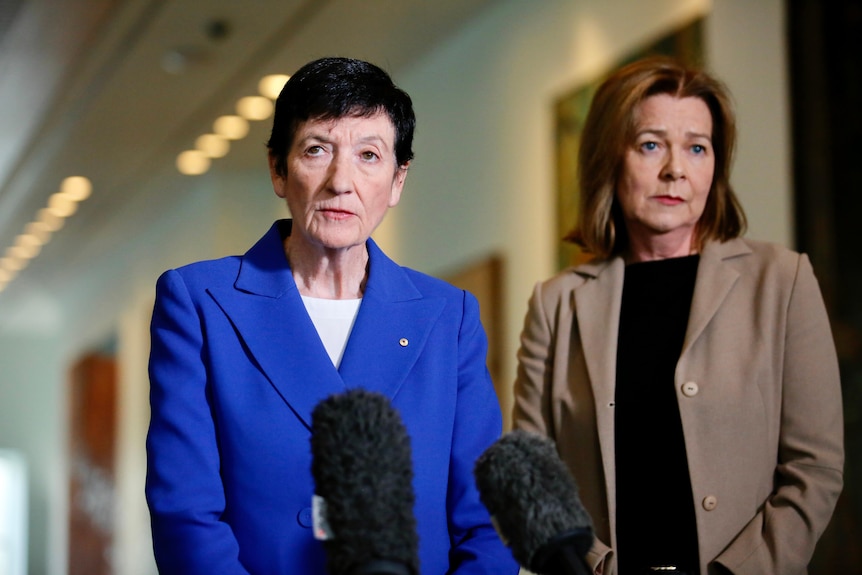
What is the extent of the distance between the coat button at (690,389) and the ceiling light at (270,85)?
600 centimetres

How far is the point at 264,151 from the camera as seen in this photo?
32.0 ft

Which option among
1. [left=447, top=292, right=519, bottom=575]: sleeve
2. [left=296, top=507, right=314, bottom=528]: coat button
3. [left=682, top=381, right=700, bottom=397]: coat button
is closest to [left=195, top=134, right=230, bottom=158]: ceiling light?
[left=682, top=381, right=700, bottom=397]: coat button

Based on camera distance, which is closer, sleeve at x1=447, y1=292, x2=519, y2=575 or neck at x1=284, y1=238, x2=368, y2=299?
sleeve at x1=447, y1=292, x2=519, y2=575

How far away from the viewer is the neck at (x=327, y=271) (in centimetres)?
234

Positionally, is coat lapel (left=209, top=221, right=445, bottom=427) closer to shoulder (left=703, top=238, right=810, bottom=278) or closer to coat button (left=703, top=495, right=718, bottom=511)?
coat button (left=703, top=495, right=718, bottom=511)

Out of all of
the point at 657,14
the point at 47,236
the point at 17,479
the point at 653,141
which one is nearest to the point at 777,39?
the point at 657,14

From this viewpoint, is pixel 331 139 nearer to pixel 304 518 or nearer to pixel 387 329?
pixel 387 329

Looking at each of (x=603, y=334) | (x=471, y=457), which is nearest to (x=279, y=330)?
(x=471, y=457)

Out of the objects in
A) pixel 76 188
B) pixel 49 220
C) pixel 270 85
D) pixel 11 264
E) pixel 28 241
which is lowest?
pixel 11 264

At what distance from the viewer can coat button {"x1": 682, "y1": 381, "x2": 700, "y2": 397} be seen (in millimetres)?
2910

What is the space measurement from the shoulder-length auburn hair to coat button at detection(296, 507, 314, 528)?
54.1 inches

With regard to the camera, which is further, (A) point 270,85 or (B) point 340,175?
(A) point 270,85

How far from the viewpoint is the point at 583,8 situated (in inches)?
261

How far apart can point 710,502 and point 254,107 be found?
277 inches
